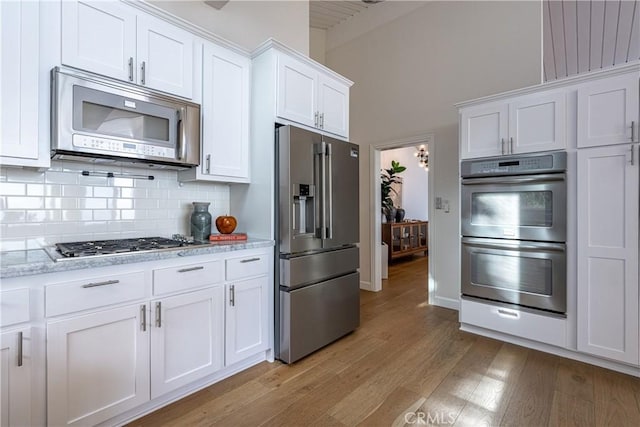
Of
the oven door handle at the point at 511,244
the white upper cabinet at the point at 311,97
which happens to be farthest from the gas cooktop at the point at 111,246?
the oven door handle at the point at 511,244

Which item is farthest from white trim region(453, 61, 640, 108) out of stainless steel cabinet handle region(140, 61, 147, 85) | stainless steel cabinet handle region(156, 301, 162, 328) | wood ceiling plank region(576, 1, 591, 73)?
stainless steel cabinet handle region(156, 301, 162, 328)

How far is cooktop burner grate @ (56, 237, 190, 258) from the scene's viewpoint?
5.17 ft

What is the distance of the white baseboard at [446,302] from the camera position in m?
3.62

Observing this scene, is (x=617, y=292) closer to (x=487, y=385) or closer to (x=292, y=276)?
A: (x=487, y=385)

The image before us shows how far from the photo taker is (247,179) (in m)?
2.52

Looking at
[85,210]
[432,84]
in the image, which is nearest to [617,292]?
[432,84]

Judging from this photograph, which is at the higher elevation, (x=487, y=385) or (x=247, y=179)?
(x=247, y=179)

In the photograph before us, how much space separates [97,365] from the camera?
1.53 meters

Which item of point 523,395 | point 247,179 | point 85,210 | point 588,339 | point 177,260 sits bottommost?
point 523,395

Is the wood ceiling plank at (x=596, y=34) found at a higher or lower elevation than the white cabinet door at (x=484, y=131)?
higher

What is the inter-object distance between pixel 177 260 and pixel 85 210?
30.4 inches

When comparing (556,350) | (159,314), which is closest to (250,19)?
(159,314)

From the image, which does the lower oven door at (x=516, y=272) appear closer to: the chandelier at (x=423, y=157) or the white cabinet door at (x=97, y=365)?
the white cabinet door at (x=97, y=365)

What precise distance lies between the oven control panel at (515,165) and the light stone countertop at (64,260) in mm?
2336
